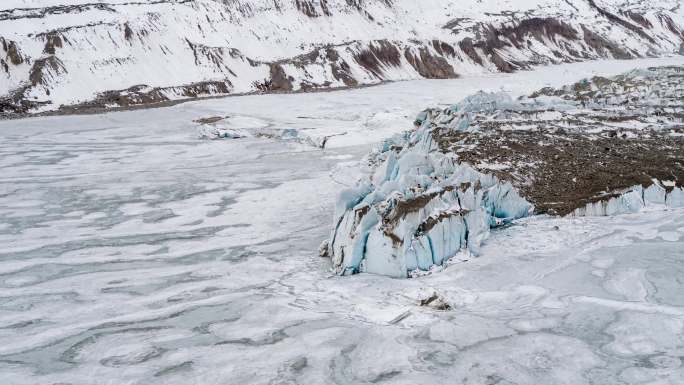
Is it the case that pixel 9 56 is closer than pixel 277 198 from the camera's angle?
No

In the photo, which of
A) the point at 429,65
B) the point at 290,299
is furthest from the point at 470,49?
the point at 290,299

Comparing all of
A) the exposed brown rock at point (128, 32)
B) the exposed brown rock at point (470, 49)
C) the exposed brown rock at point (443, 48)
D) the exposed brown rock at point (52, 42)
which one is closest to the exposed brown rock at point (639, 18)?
the exposed brown rock at point (470, 49)

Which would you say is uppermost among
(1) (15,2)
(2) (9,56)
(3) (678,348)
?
(1) (15,2)

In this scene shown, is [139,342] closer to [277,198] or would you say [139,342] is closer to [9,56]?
[277,198]

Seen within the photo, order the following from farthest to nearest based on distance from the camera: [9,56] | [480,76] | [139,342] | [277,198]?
[480,76] → [9,56] → [277,198] → [139,342]

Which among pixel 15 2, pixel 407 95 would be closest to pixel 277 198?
pixel 407 95

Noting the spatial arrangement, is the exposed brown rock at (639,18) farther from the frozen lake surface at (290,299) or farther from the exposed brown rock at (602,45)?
the frozen lake surface at (290,299)

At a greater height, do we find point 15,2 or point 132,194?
point 15,2

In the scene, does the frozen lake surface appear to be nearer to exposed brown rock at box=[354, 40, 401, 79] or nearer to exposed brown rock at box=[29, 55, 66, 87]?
exposed brown rock at box=[29, 55, 66, 87]
